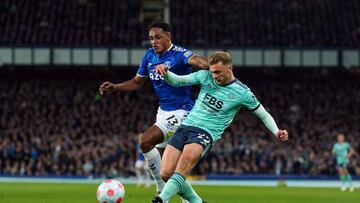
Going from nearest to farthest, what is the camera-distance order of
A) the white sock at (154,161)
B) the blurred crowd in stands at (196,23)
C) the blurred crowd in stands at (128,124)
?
the white sock at (154,161) < the blurred crowd in stands at (128,124) < the blurred crowd in stands at (196,23)

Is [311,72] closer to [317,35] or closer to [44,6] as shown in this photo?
[317,35]

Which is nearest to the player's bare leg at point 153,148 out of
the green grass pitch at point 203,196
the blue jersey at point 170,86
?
the blue jersey at point 170,86

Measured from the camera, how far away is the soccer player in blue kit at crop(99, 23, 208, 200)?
13703mm

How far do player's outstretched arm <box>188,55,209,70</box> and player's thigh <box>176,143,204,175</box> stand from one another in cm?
131

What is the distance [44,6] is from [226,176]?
22211mm

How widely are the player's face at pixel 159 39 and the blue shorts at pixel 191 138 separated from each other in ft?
5.86

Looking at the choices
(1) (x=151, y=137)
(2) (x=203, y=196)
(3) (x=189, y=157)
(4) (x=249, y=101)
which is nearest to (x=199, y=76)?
(4) (x=249, y=101)

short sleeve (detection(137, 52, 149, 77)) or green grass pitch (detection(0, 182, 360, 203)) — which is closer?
short sleeve (detection(137, 52, 149, 77))

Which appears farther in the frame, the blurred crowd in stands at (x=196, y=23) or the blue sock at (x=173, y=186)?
the blurred crowd in stands at (x=196, y=23)

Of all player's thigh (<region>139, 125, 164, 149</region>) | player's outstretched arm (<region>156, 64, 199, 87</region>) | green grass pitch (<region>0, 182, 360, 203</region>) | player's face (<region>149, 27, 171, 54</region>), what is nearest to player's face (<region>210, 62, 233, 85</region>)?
player's outstretched arm (<region>156, 64, 199, 87</region>)

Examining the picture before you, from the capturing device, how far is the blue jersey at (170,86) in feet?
45.0

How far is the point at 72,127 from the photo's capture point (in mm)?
47438

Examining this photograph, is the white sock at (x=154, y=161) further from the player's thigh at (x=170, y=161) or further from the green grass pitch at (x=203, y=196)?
the green grass pitch at (x=203, y=196)

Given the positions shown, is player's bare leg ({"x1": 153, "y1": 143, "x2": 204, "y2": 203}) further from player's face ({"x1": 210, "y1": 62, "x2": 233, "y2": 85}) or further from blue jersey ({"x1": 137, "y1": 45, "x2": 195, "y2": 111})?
blue jersey ({"x1": 137, "y1": 45, "x2": 195, "y2": 111})
